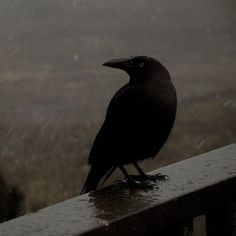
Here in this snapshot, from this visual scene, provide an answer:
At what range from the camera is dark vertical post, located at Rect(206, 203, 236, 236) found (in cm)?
90

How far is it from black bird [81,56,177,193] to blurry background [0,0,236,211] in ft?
20.0

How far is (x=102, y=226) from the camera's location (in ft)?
2.36

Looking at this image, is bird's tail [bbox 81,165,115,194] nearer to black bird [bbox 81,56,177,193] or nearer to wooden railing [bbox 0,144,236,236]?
black bird [bbox 81,56,177,193]

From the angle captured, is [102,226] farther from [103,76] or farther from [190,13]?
[190,13]

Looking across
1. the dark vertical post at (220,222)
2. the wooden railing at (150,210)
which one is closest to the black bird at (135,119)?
the wooden railing at (150,210)

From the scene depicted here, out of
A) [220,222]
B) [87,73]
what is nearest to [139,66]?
[220,222]

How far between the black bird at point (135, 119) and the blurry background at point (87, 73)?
609cm

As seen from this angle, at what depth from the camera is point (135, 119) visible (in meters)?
1.53

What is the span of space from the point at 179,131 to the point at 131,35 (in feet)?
5.56

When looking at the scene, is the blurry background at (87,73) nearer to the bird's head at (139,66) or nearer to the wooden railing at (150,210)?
the bird's head at (139,66)

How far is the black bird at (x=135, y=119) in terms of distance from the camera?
1.50 metres

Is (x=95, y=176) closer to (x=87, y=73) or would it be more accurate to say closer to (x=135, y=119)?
(x=135, y=119)

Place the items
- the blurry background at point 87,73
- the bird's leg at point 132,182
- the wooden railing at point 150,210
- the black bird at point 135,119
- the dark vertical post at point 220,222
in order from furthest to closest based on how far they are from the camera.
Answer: the blurry background at point 87,73
the black bird at point 135,119
the bird's leg at point 132,182
the dark vertical post at point 220,222
the wooden railing at point 150,210

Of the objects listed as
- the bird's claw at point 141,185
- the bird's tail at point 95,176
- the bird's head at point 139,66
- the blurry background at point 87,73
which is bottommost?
the blurry background at point 87,73
